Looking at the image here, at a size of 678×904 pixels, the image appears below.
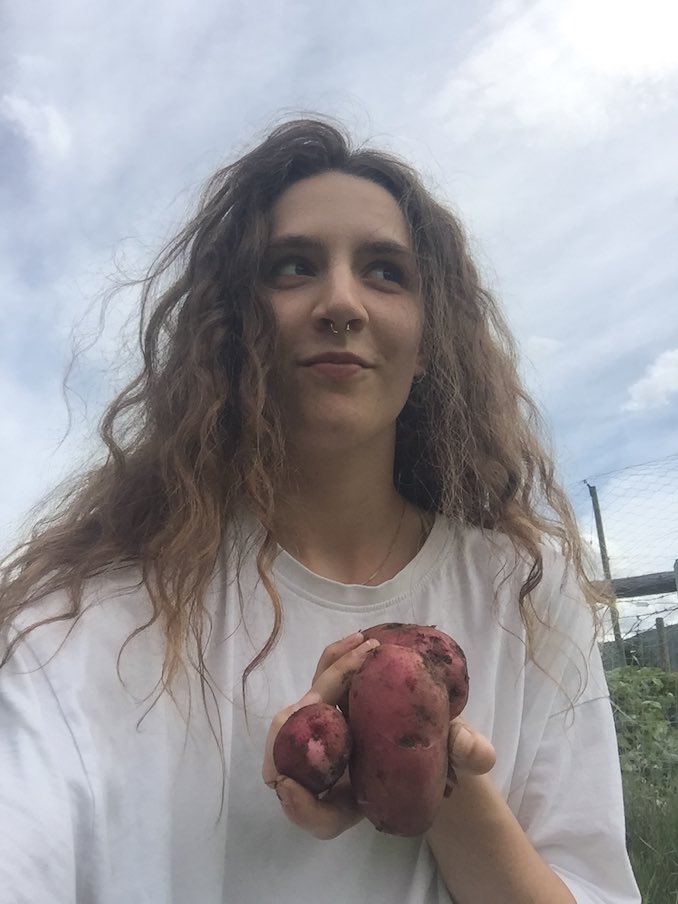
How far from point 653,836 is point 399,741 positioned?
1.47 metres

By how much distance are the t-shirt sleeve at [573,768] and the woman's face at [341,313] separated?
1.38 feet

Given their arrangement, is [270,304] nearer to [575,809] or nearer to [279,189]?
[279,189]

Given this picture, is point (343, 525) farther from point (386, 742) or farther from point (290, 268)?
point (386, 742)

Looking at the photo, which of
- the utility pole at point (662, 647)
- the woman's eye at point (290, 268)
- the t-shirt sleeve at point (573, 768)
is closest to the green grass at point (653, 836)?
the utility pole at point (662, 647)

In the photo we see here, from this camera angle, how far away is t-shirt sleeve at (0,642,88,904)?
Answer: 705 mm

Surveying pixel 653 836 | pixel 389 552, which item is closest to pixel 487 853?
pixel 389 552

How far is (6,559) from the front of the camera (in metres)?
1.15

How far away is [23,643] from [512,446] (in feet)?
2.85

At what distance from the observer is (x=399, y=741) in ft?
2.28

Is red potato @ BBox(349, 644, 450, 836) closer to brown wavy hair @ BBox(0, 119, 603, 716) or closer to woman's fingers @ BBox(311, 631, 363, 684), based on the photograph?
woman's fingers @ BBox(311, 631, 363, 684)

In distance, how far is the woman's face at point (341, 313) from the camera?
42.1 inches

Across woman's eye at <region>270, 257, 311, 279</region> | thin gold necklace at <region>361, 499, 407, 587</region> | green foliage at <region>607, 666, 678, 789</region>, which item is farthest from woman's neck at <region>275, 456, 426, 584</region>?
green foliage at <region>607, 666, 678, 789</region>

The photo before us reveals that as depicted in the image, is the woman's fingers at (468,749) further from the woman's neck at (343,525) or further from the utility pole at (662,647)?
the utility pole at (662,647)

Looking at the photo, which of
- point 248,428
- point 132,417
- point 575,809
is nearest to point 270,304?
point 248,428
